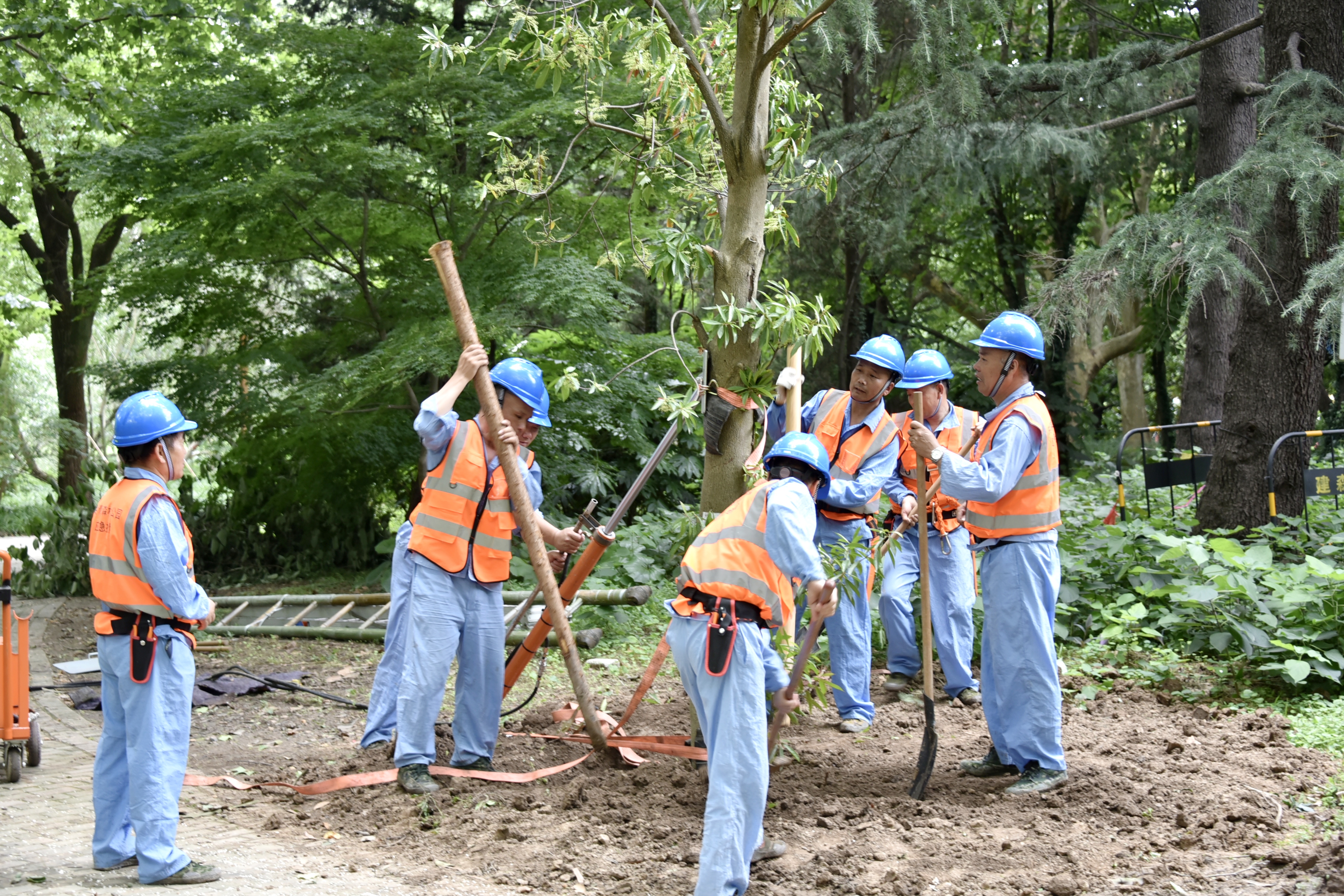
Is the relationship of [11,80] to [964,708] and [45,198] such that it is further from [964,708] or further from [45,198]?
[964,708]

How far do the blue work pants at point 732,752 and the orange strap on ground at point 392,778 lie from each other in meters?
1.63

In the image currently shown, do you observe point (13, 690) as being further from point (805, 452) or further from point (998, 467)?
point (998, 467)

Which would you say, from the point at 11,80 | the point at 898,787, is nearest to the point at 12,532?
the point at 11,80

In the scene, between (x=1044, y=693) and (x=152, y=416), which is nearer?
(x=152, y=416)

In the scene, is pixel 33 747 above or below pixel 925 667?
below

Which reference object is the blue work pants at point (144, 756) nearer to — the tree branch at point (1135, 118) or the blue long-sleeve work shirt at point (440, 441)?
the blue long-sleeve work shirt at point (440, 441)

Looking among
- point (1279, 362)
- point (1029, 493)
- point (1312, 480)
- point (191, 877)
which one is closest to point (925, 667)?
point (1029, 493)

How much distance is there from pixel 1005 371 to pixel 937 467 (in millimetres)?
1308

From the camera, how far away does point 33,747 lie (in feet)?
19.3

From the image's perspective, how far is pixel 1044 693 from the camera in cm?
499

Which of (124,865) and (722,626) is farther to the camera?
(124,865)

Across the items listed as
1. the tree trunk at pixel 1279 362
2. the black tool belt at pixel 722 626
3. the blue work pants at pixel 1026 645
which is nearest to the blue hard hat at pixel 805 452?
the black tool belt at pixel 722 626

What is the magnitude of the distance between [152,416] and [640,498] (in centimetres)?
918

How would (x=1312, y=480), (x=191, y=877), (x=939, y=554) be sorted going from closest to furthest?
1. (x=191, y=877)
2. (x=939, y=554)
3. (x=1312, y=480)
